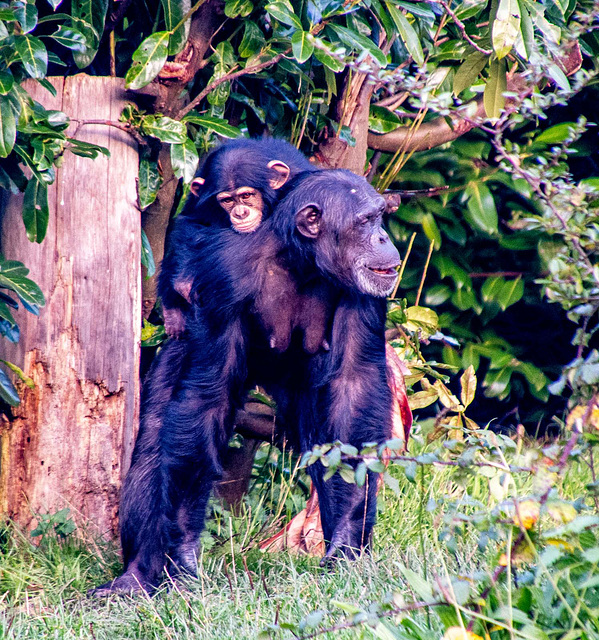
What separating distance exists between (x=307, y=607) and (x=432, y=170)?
3.30 metres

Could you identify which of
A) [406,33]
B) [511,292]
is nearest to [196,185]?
[406,33]

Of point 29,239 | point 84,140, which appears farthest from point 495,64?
point 29,239

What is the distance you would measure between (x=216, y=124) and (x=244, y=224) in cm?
53

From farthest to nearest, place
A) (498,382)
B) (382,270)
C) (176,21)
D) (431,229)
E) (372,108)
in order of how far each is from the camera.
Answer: (498,382)
(431,229)
(372,108)
(176,21)
(382,270)

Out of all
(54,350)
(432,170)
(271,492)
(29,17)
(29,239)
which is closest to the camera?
(29,17)

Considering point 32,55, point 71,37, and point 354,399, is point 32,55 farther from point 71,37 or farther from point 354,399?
point 354,399

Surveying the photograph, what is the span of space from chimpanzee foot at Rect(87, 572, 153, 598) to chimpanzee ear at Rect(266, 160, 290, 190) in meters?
1.48

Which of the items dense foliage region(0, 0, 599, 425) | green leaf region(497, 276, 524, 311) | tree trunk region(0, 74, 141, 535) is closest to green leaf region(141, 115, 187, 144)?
dense foliage region(0, 0, 599, 425)

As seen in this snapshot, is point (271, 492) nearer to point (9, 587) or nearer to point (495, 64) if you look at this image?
point (9, 587)

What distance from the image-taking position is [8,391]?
3221 millimetres

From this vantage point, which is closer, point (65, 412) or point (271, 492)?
point (65, 412)

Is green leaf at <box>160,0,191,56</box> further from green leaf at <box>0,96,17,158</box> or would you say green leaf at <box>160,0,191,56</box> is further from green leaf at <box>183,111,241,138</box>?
green leaf at <box>0,96,17,158</box>

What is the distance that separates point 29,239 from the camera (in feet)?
10.7

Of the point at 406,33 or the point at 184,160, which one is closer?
the point at 406,33
